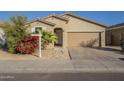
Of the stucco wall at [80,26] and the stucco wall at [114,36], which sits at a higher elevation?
the stucco wall at [80,26]

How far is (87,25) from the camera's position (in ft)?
113

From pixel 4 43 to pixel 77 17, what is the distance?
11930mm

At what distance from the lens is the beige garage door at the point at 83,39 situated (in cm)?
3422

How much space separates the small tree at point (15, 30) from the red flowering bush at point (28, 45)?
40 centimetres

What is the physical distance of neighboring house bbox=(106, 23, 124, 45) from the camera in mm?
38116

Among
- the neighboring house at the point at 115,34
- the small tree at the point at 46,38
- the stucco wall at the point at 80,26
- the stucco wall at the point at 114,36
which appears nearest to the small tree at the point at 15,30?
the small tree at the point at 46,38

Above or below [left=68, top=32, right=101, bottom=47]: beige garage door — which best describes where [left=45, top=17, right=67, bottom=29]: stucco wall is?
above

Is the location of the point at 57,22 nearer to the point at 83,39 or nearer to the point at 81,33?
the point at 81,33

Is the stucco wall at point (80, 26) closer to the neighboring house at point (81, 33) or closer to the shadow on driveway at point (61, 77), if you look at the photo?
the neighboring house at point (81, 33)

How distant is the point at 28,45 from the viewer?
20.7m

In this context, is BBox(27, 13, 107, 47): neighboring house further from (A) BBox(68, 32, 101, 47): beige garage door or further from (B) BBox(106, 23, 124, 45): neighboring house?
(B) BBox(106, 23, 124, 45): neighboring house

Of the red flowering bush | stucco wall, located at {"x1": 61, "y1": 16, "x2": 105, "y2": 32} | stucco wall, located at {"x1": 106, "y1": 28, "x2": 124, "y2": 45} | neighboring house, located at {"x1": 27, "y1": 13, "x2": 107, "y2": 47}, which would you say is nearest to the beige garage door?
neighboring house, located at {"x1": 27, "y1": 13, "x2": 107, "y2": 47}

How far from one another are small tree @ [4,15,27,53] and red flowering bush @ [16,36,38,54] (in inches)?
15.7

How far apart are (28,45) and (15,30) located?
67.3 inches
